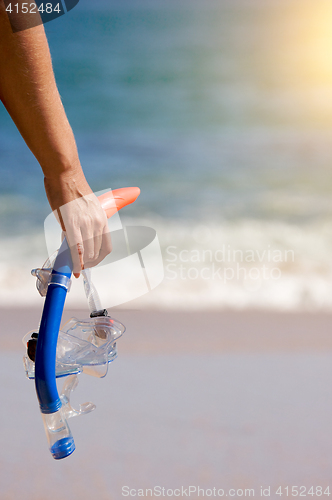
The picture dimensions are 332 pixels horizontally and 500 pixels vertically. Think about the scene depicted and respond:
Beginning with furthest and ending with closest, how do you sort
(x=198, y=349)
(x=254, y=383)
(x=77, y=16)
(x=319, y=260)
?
(x=77, y=16) < (x=319, y=260) < (x=198, y=349) < (x=254, y=383)

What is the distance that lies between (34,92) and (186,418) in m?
0.72

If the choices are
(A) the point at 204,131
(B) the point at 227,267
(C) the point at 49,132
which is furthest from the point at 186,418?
(A) the point at 204,131

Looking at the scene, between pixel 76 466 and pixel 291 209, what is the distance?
150cm

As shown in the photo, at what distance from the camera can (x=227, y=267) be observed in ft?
5.63

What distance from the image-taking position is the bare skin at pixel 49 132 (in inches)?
16.6

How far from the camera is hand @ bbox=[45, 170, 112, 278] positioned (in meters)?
0.45

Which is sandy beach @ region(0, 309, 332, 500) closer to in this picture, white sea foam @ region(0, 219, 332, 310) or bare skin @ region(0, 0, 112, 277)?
white sea foam @ region(0, 219, 332, 310)

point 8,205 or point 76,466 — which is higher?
point 8,205

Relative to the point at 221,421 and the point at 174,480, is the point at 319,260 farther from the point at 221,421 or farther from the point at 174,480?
the point at 174,480

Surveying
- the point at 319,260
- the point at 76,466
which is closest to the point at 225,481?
the point at 76,466

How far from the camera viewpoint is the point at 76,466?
762 millimetres

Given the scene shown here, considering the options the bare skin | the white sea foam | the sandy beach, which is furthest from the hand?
the white sea foam

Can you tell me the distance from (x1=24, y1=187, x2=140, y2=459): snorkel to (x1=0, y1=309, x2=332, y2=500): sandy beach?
35 centimetres

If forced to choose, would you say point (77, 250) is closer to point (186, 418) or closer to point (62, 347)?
point (62, 347)
